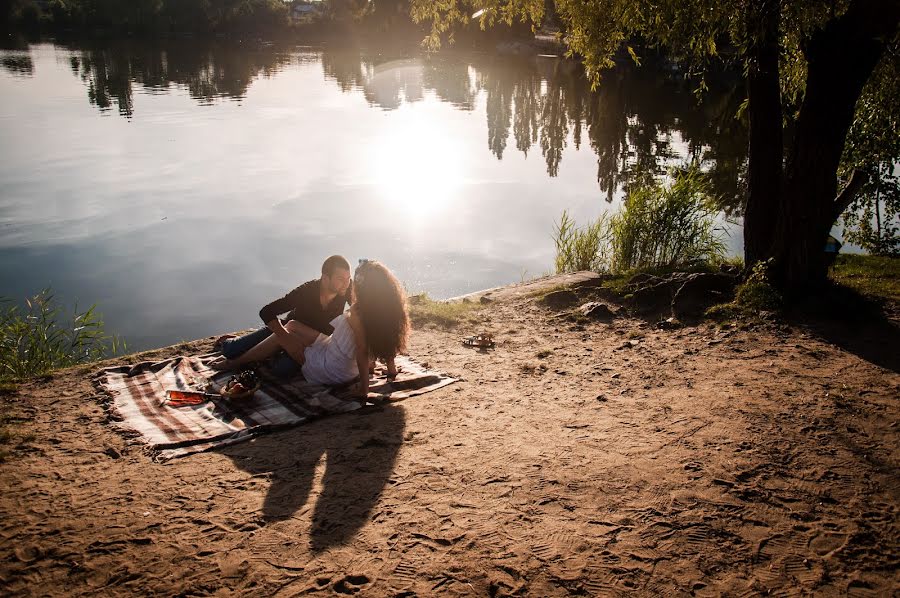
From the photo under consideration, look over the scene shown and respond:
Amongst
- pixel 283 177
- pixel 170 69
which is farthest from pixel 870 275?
pixel 170 69

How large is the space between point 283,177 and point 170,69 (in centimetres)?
3113

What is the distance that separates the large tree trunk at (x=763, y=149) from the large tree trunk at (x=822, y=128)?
394 mm

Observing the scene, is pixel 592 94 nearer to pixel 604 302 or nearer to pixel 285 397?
pixel 604 302

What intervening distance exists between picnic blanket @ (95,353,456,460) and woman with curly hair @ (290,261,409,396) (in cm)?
22

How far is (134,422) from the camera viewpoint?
18.7 ft

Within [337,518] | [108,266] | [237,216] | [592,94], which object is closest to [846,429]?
[337,518]

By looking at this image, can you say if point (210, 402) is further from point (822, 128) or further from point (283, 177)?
point (283, 177)

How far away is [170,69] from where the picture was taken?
4550 centimetres

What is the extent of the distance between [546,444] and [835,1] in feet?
19.7

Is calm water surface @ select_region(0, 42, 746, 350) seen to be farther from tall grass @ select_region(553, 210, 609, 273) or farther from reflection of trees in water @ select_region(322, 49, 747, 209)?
tall grass @ select_region(553, 210, 609, 273)

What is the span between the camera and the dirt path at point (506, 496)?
3.59m

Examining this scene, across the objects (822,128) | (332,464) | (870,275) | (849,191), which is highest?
(822,128)

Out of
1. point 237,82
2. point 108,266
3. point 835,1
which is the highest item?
point 237,82

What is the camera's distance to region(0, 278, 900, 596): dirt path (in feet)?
11.8
